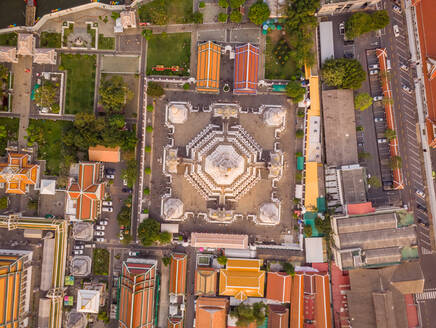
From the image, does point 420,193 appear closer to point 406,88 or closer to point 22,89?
point 406,88

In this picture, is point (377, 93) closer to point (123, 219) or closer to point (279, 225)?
point (279, 225)

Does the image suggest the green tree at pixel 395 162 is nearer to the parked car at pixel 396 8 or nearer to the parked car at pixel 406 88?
the parked car at pixel 406 88

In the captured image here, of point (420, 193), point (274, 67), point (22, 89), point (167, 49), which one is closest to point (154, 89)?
point (167, 49)

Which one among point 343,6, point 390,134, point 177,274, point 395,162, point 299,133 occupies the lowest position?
point 177,274

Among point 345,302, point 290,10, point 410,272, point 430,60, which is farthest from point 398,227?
point 290,10

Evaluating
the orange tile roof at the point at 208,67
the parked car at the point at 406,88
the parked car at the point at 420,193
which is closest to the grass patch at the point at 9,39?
the orange tile roof at the point at 208,67
